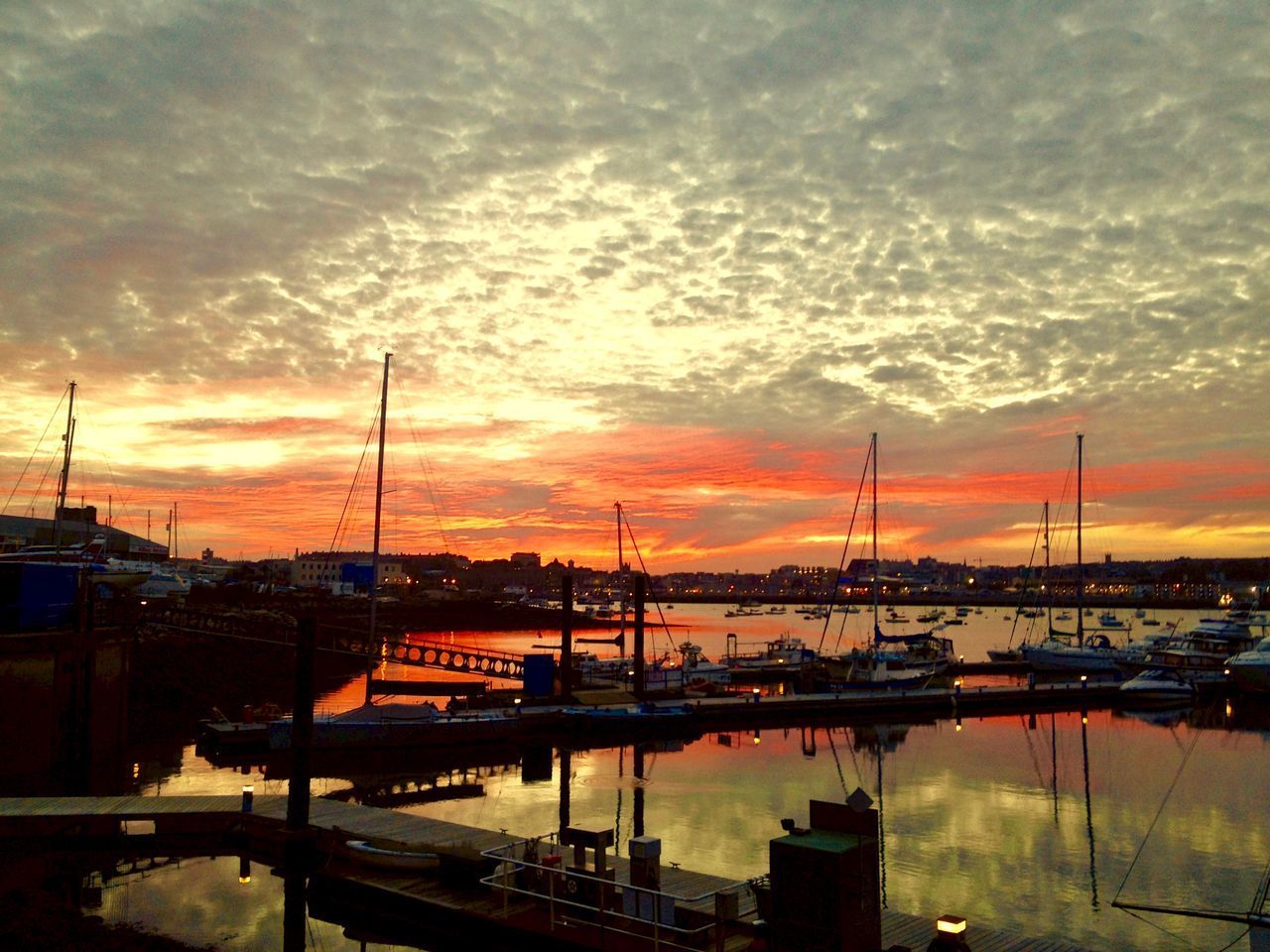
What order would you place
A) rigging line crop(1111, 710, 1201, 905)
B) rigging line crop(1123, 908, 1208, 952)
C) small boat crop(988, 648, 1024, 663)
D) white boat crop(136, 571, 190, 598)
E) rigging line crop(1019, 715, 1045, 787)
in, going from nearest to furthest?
rigging line crop(1123, 908, 1208, 952) → rigging line crop(1111, 710, 1201, 905) → rigging line crop(1019, 715, 1045, 787) → small boat crop(988, 648, 1024, 663) → white boat crop(136, 571, 190, 598)

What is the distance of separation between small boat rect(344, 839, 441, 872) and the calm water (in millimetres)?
1808

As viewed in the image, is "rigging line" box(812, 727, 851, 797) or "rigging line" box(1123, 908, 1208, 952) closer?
"rigging line" box(1123, 908, 1208, 952)

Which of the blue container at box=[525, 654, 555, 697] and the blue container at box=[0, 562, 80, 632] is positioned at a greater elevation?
the blue container at box=[0, 562, 80, 632]

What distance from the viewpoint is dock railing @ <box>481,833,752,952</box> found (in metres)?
13.8

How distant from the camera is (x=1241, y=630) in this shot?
258 ft

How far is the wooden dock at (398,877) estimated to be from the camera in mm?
14672

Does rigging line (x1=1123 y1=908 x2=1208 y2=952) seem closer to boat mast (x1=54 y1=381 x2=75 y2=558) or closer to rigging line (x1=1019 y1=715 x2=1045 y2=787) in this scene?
rigging line (x1=1019 y1=715 x2=1045 y2=787)

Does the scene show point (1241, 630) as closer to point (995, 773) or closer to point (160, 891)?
point (995, 773)

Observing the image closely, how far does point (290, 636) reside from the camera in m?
67.4

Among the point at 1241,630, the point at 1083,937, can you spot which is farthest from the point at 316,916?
the point at 1241,630

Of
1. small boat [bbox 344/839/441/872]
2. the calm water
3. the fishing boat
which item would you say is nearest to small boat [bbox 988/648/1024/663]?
the fishing boat

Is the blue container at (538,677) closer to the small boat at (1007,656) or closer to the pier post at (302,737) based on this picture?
the pier post at (302,737)

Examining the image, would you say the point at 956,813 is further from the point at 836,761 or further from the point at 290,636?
the point at 290,636

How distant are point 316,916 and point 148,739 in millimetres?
24529
